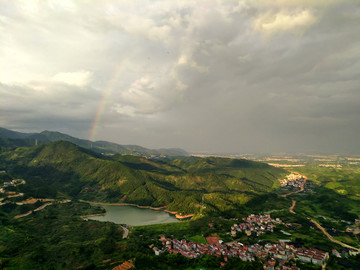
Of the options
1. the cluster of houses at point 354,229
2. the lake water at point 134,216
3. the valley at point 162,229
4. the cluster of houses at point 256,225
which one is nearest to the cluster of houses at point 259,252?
the valley at point 162,229

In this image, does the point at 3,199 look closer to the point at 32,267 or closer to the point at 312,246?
the point at 32,267

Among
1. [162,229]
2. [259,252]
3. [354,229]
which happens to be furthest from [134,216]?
[354,229]

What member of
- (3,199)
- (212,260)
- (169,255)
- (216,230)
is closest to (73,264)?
(169,255)

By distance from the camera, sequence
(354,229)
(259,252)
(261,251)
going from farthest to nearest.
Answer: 1. (354,229)
2. (261,251)
3. (259,252)

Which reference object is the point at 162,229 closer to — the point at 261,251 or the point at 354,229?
the point at 261,251

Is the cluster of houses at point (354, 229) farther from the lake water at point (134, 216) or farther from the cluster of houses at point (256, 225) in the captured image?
the lake water at point (134, 216)
